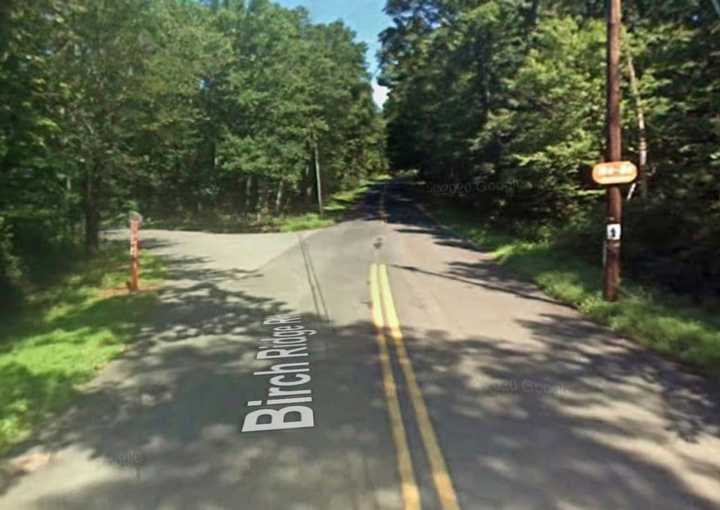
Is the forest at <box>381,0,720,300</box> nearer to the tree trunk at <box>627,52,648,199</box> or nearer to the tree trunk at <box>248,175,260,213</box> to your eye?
the tree trunk at <box>627,52,648,199</box>

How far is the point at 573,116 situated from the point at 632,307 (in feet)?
35.2

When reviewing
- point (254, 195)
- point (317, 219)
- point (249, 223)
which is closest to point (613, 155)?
point (317, 219)

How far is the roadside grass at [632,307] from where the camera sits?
8.01 m

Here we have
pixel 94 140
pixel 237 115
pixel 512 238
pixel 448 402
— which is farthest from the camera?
pixel 237 115

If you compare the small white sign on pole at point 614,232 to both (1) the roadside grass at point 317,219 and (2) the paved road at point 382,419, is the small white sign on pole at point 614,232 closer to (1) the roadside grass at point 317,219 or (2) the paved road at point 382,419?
(2) the paved road at point 382,419

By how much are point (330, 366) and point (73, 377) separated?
301cm

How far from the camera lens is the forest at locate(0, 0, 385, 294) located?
11625 mm

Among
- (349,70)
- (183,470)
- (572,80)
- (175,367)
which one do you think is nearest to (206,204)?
(349,70)

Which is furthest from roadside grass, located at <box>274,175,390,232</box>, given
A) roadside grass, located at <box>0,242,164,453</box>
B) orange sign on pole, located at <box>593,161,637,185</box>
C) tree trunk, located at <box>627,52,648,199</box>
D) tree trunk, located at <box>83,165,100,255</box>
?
orange sign on pole, located at <box>593,161,637,185</box>

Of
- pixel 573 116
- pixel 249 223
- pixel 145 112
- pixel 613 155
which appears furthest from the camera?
pixel 249 223

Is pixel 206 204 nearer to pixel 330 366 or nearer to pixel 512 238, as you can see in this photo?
pixel 512 238

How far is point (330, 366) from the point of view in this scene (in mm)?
7523

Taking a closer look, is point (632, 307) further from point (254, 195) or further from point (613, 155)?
point (254, 195)

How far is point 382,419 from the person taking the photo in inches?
226
